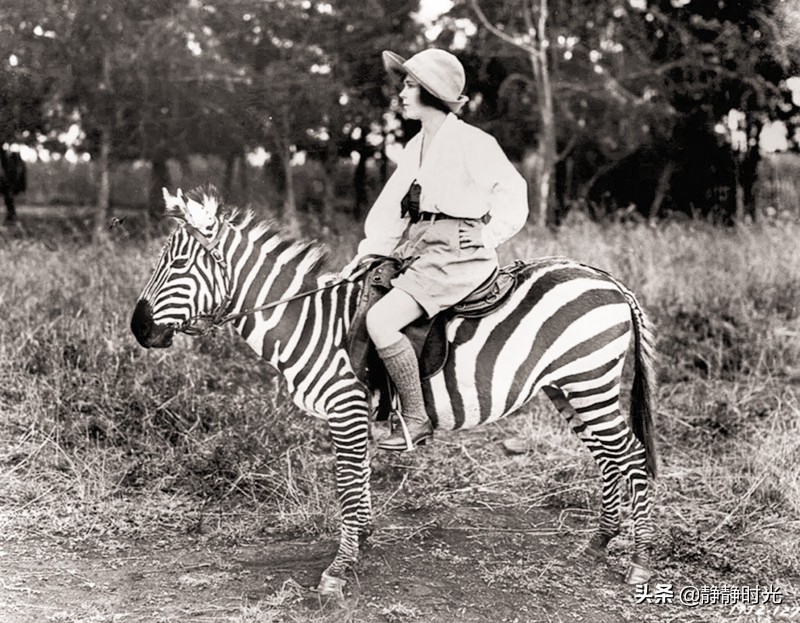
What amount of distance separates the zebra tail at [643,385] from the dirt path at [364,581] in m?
0.59

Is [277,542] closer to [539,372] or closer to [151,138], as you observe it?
[539,372]

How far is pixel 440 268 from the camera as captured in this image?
3.66 metres

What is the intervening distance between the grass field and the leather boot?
72 centimetres

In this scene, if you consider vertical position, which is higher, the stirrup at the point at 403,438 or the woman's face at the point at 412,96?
the woman's face at the point at 412,96

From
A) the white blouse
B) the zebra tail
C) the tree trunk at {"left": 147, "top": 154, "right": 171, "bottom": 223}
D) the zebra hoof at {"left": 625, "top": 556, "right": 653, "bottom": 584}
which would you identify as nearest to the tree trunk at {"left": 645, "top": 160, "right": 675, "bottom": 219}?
the tree trunk at {"left": 147, "top": 154, "right": 171, "bottom": 223}

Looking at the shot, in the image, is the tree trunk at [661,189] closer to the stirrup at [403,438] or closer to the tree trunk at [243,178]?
the tree trunk at [243,178]

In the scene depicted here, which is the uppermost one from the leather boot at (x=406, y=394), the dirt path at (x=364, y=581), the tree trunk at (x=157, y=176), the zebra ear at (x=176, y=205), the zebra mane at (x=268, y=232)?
the tree trunk at (x=157, y=176)

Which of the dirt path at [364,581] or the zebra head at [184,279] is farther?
the zebra head at [184,279]

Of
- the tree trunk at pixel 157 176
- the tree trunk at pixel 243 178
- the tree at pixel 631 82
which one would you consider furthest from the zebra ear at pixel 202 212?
the tree at pixel 631 82

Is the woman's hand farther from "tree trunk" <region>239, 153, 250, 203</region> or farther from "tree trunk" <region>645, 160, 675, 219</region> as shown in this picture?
"tree trunk" <region>645, 160, 675, 219</region>

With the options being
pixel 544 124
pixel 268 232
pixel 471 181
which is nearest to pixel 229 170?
pixel 544 124

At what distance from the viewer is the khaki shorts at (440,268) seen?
363 cm

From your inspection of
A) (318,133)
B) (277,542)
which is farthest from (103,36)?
(277,542)

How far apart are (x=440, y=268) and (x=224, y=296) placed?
1035 mm
